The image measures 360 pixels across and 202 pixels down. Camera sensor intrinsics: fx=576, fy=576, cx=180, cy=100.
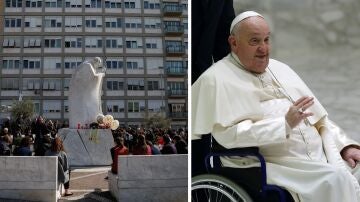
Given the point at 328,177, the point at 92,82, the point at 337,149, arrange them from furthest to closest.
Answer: the point at 92,82, the point at 337,149, the point at 328,177

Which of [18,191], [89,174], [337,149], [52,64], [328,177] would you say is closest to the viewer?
[328,177]

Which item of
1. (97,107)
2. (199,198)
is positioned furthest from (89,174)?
(199,198)

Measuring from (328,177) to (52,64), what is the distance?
12.8 m

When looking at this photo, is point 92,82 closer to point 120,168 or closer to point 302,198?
point 120,168

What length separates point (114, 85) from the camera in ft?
53.0

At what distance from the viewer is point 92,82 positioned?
772cm

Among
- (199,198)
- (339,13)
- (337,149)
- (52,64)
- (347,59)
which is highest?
(52,64)

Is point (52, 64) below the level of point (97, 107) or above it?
above

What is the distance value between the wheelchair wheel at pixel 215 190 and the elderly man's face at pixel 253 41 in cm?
43

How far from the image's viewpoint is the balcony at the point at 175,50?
33.1 feet

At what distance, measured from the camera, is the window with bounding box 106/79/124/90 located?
51.5ft

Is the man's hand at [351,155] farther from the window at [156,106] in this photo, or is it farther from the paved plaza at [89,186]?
the window at [156,106]

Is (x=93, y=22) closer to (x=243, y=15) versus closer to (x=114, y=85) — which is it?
(x=114, y=85)

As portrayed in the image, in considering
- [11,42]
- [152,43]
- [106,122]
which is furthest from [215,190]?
[11,42]
